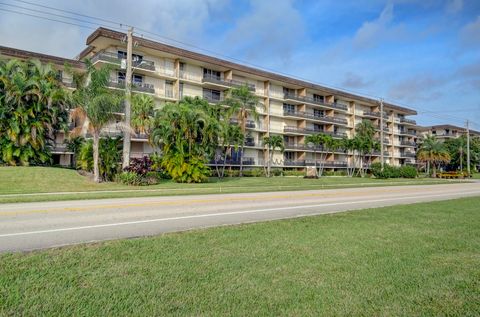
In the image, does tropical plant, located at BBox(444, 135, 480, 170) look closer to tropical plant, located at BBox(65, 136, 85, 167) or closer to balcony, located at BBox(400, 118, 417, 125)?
balcony, located at BBox(400, 118, 417, 125)

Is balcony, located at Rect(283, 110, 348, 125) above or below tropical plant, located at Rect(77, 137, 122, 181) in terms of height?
above

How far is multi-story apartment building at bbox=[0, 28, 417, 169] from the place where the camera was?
4144 centimetres

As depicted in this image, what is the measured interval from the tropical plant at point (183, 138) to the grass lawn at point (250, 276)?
2339 cm

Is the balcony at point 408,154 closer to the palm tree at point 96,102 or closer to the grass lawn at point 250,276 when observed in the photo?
the palm tree at point 96,102

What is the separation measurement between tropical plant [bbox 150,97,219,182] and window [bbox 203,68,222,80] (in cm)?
1992

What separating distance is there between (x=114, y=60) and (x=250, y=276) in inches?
1516

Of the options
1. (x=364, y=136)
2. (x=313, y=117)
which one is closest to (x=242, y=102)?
(x=313, y=117)

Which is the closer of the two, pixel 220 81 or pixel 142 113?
pixel 142 113

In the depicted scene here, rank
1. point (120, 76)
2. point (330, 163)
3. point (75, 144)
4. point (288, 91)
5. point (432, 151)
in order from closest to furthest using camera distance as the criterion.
Result: point (75, 144) < point (120, 76) < point (288, 91) < point (330, 163) < point (432, 151)

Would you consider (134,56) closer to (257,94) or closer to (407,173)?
(257,94)

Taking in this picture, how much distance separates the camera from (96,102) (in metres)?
25.3

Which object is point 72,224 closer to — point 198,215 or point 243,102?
point 198,215

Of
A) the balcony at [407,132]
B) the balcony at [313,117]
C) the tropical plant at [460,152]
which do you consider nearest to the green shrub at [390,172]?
the balcony at [313,117]

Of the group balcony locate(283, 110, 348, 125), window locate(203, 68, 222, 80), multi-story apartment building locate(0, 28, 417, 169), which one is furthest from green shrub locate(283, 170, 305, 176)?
window locate(203, 68, 222, 80)
